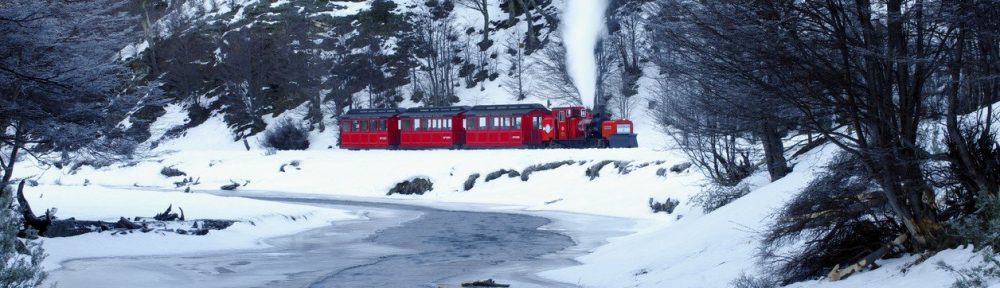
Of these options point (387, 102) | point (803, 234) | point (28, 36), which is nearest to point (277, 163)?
point (387, 102)

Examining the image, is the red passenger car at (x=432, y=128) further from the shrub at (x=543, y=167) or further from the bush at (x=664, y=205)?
the bush at (x=664, y=205)

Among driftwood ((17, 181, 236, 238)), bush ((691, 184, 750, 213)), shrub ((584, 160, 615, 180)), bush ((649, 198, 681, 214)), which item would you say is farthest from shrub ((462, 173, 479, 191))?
bush ((691, 184, 750, 213))

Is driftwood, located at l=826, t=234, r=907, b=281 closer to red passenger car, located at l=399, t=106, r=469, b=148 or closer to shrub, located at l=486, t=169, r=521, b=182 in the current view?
shrub, located at l=486, t=169, r=521, b=182

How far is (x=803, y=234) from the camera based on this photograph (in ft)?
33.4

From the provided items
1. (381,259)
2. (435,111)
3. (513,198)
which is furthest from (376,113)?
(381,259)

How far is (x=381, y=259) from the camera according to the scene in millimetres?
18297

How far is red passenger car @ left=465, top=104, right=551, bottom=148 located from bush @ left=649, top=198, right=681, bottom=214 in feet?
58.3

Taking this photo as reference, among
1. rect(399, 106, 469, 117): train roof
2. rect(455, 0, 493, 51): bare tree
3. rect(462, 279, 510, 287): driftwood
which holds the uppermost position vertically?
rect(455, 0, 493, 51): bare tree

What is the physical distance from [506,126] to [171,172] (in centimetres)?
1824

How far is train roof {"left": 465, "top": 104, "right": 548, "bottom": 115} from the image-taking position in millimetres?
46406

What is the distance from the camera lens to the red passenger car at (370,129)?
5119cm

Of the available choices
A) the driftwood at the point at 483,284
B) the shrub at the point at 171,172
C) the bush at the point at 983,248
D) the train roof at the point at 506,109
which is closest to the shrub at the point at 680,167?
the train roof at the point at 506,109

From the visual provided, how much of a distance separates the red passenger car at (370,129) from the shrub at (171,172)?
9.17m

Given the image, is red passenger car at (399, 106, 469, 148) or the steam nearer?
red passenger car at (399, 106, 469, 148)
